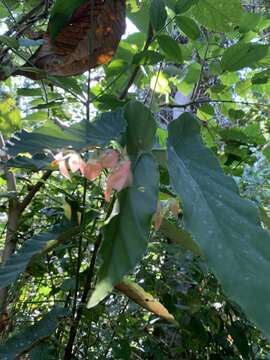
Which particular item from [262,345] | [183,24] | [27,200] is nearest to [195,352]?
[262,345]

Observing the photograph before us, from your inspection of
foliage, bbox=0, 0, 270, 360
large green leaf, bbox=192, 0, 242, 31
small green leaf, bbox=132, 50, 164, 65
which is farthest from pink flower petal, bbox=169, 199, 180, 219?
large green leaf, bbox=192, 0, 242, 31

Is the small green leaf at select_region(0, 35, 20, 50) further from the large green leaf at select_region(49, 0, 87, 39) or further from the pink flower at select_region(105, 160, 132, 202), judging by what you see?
the pink flower at select_region(105, 160, 132, 202)

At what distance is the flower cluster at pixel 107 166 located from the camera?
1.61 feet

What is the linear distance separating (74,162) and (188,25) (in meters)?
0.49

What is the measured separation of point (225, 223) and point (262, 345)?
4.19 feet

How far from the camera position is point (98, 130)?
Result: 1.84 ft

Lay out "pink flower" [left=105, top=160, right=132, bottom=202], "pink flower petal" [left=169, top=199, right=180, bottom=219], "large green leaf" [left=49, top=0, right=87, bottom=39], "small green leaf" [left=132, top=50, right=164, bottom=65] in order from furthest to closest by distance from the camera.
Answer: "small green leaf" [left=132, top=50, right=164, bottom=65]
"large green leaf" [left=49, top=0, right=87, bottom=39]
"pink flower petal" [left=169, top=199, right=180, bottom=219]
"pink flower" [left=105, top=160, right=132, bottom=202]

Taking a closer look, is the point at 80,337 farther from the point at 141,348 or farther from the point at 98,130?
the point at 98,130

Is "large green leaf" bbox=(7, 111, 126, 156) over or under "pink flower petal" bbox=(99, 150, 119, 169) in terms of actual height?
over

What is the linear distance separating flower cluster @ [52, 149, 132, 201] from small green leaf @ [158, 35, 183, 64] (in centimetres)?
43

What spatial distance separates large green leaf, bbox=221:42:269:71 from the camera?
2.96 feet

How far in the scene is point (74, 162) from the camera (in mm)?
548

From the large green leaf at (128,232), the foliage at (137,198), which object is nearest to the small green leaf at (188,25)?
the foliage at (137,198)

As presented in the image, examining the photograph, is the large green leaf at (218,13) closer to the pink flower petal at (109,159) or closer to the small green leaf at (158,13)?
the small green leaf at (158,13)
